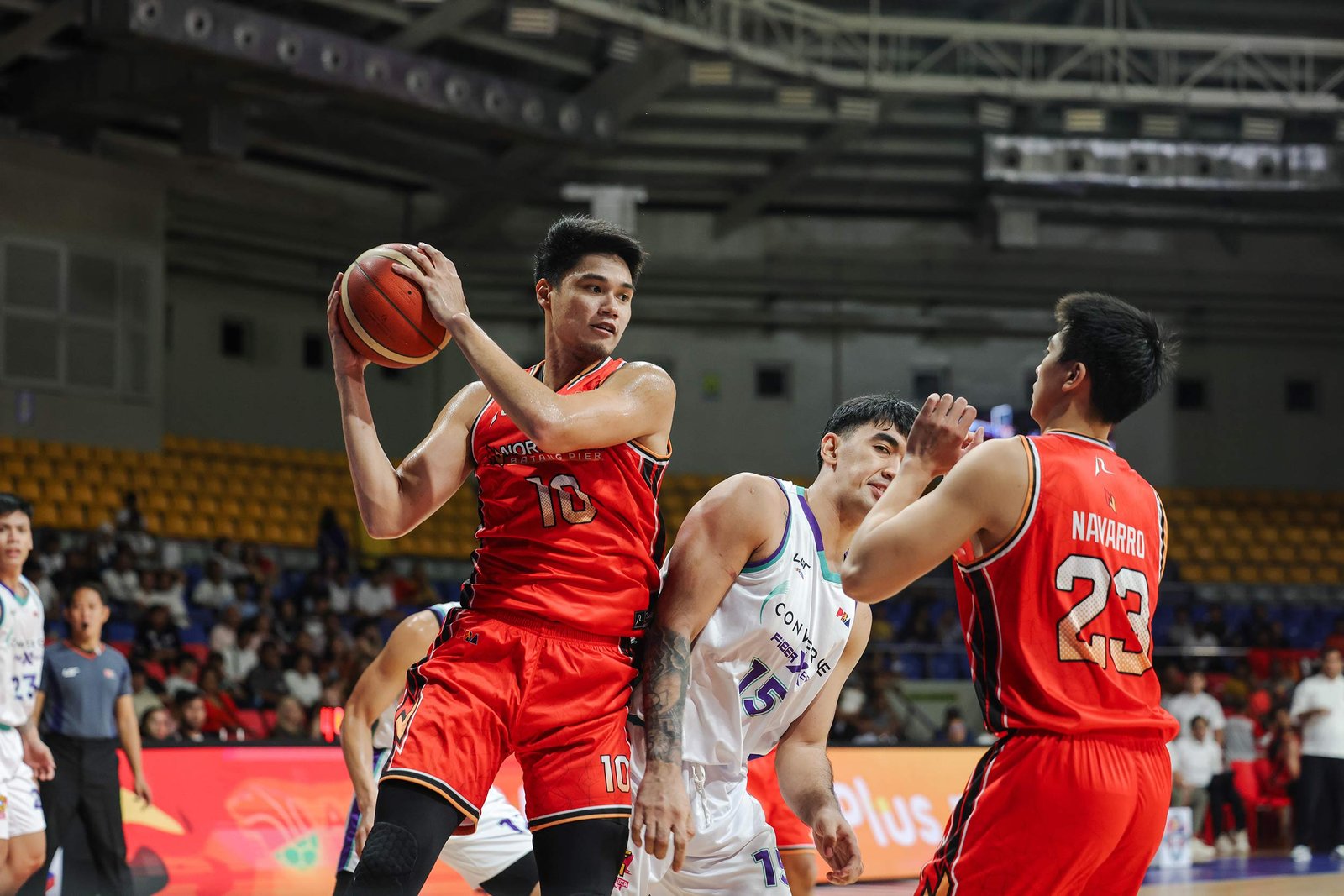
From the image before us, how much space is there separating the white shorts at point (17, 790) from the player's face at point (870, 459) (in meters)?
4.76

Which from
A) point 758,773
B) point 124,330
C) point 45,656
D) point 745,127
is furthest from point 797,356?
point 758,773

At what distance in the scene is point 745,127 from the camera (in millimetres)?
19031

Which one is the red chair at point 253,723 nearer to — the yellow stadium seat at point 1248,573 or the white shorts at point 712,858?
the white shorts at point 712,858

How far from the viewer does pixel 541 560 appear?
351 cm

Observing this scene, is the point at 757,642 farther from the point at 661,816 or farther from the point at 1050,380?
the point at 1050,380

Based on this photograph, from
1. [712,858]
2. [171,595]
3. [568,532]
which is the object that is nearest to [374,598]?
[171,595]

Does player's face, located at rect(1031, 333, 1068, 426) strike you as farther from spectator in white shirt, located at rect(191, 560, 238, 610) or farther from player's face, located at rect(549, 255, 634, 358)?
spectator in white shirt, located at rect(191, 560, 238, 610)

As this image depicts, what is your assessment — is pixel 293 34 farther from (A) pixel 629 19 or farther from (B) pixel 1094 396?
(B) pixel 1094 396

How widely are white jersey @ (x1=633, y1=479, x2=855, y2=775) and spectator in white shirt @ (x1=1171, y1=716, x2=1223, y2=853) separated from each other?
1045cm

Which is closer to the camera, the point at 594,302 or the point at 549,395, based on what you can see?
the point at 549,395

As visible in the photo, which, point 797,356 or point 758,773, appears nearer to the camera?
point 758,773

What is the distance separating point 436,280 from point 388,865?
1.37m

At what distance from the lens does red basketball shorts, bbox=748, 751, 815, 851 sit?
4891 millimetres

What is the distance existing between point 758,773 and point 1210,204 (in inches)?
687
